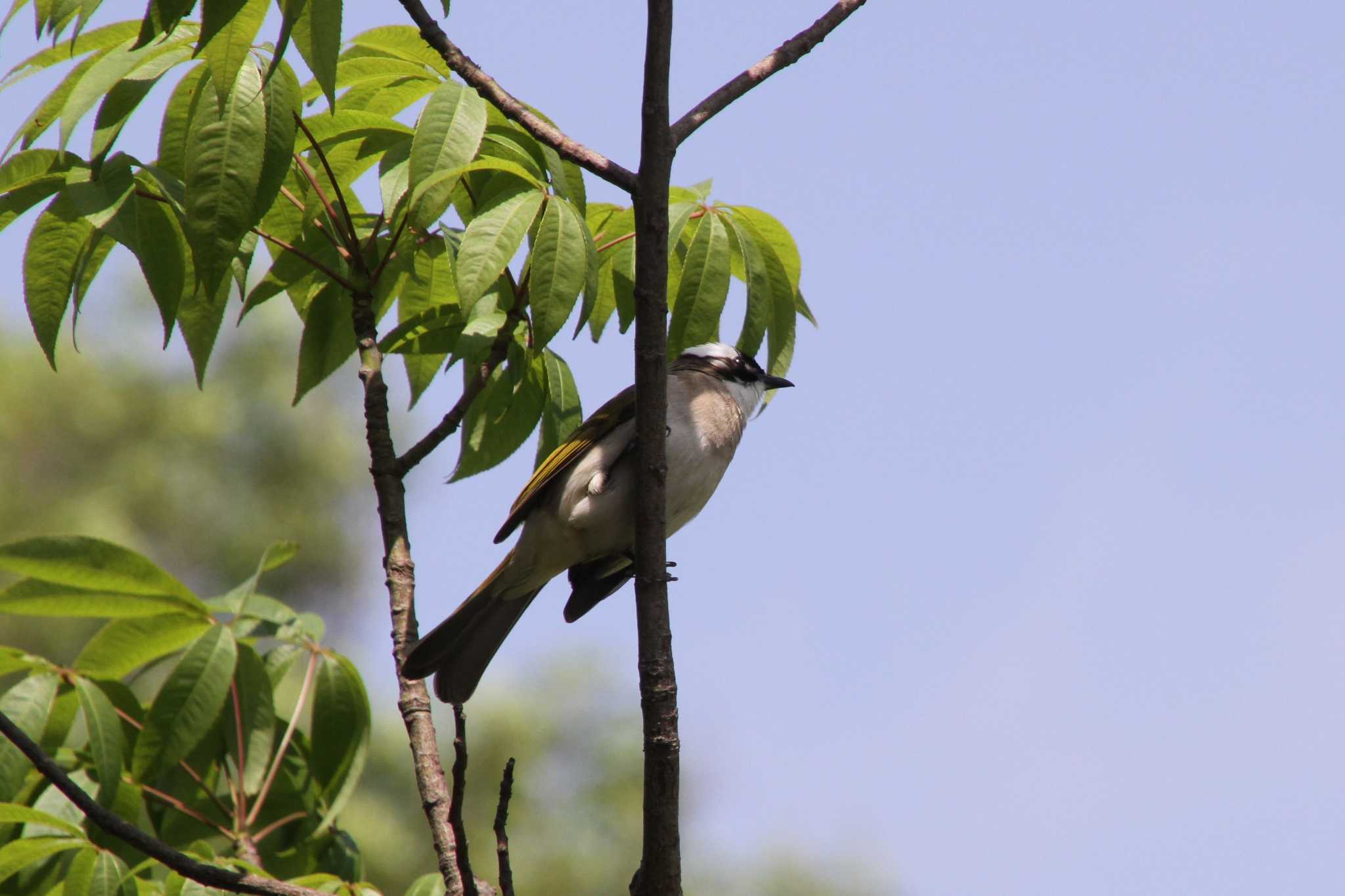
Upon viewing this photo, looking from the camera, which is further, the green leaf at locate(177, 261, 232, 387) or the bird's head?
the bird's head

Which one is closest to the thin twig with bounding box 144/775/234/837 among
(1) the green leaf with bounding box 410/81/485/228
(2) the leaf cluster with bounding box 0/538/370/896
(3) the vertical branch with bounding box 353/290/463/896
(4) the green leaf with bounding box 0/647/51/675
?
(2) the leaf cluster with bounding box 0/538/370/896

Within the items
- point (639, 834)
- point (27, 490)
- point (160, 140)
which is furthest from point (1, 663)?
point (27, 490)

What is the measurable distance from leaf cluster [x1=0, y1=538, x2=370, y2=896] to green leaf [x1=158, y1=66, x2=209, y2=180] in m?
0.80

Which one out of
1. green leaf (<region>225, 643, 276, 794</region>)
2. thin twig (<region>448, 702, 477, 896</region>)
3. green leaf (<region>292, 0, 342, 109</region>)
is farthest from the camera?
green leaf (<region>225, 643, 276, 794</region>)

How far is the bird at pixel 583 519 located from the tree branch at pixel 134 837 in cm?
164

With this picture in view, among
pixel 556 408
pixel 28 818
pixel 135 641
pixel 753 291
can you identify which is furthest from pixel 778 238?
pixel 28 818

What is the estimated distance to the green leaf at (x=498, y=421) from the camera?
2.83 metres

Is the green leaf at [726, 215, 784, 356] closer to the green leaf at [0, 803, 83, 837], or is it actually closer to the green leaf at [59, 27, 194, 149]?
the green leaf at [59, 27, 194, 149]

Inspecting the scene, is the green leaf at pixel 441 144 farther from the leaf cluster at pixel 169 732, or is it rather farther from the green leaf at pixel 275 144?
the leaf cluster at pixel 169 732

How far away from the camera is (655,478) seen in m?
2.36

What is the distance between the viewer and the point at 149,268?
7.70 ft

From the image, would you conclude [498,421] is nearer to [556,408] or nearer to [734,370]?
[556,408]

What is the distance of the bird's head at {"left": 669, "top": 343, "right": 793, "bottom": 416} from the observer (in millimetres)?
4887

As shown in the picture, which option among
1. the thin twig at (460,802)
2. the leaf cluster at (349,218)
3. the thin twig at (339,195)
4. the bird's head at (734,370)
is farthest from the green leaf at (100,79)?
the bird's head at (734,370)
